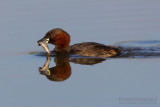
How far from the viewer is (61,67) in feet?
53.4

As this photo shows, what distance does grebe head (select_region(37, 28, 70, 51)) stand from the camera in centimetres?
1744

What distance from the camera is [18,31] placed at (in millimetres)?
20250

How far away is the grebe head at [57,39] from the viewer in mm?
17438

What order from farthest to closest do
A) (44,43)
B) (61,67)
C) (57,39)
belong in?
(57,39)
(44,43)
(61,67)

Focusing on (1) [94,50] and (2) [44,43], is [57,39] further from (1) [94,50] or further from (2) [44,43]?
(1) [94,50]

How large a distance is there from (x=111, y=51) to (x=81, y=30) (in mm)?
3309

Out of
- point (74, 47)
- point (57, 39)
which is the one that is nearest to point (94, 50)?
point (74, 47)

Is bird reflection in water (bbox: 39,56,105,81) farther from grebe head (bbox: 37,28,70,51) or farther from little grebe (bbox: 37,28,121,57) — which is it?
grebe head (bbox: 37,28,70,51)

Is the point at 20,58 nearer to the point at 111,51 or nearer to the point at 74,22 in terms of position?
the point at 111,51

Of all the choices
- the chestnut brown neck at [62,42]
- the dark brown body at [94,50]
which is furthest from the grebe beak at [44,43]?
the dark brown body at [94,50]

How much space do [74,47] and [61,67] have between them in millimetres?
1394

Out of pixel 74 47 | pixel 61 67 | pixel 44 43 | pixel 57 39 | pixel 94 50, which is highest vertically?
pixel 57 39

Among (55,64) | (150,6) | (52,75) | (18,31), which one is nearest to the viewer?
(52,75)

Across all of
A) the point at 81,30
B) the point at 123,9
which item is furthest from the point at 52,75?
the point at 123,9
